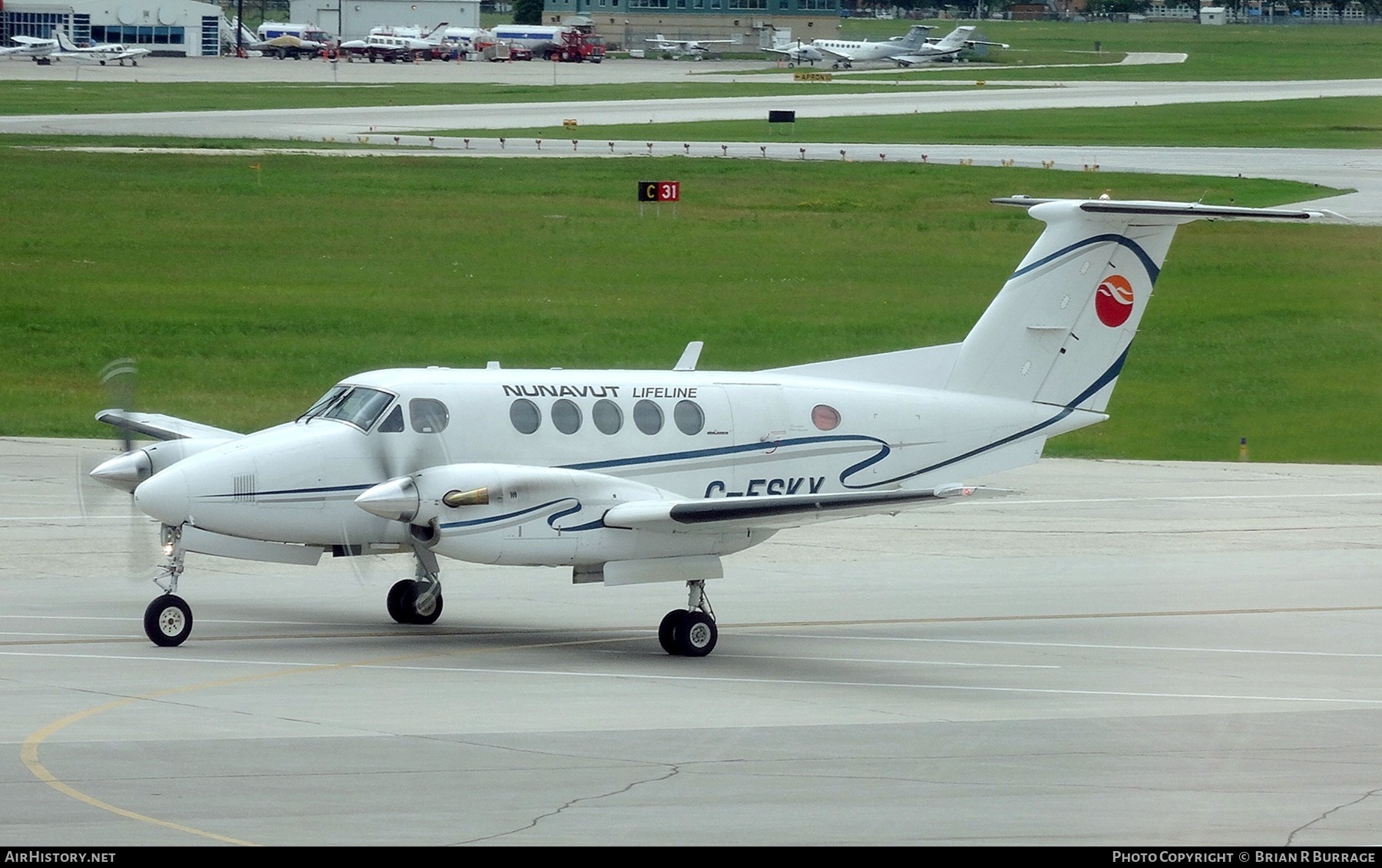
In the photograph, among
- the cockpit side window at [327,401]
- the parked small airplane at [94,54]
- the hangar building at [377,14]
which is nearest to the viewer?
the cockpit side window at [327,401]

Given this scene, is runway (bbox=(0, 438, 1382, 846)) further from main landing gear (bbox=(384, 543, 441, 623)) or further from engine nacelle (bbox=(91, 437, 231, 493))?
engine nacelle (bbox=(91, 437, 231, 493))

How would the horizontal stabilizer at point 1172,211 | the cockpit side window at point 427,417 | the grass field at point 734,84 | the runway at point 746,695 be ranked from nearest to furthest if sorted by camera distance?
the runway at point 746,695 < the cockpit side window at point 427,417 < the horizontal stabilizer at point 1172,211 < the grass field at point 734,84

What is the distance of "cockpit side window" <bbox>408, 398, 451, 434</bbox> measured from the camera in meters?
17.3

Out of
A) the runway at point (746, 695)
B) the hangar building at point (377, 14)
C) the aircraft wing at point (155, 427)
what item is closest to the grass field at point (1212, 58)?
the hangar building at point (377, 14)

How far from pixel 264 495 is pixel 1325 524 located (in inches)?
633

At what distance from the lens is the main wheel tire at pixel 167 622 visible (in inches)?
658

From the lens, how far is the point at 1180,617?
2030 centimetres

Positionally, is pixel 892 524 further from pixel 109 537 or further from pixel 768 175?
pixel 768 175

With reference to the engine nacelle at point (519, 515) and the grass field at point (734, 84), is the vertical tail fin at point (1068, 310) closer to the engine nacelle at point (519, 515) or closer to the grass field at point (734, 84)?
the engine nacelle at point (519, 515)

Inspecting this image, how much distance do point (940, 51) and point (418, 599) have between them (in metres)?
144

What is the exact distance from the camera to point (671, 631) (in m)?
17.4

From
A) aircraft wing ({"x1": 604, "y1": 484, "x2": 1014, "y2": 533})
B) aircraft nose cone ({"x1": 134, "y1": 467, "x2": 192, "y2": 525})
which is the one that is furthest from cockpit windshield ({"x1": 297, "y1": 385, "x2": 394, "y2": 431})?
aircraft wing ({"x1": 604, "y1": 484, "x2": 1014, "y2": 533})

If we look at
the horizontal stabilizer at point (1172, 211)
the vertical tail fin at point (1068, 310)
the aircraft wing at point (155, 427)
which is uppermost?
the horizontal stabilizer at point (1172, 211)

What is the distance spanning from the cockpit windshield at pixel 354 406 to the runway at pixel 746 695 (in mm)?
1637
